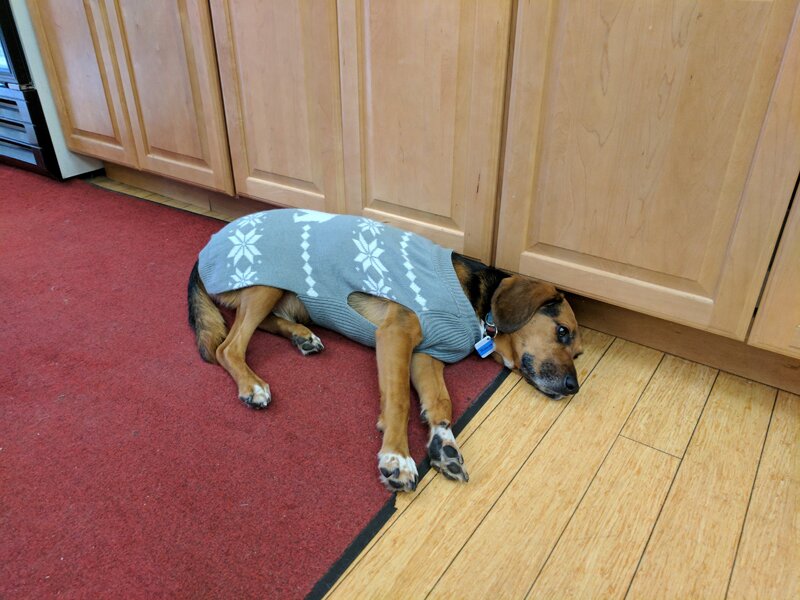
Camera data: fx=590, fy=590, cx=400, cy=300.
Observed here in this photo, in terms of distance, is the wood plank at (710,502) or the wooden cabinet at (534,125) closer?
the wood plank at (710,502)

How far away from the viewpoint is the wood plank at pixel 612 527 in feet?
4.04

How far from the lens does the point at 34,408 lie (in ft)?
5.47

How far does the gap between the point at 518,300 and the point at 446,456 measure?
565 millimetres

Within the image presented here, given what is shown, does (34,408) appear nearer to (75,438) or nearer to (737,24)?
(75,438)

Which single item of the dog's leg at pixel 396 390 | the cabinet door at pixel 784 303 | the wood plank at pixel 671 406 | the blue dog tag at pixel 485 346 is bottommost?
the wood plank at pixel 671 406

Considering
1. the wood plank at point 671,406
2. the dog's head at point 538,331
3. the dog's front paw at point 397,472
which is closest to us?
the dog's front paw at point 397,472

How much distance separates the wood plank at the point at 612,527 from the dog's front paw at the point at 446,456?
0.28 m

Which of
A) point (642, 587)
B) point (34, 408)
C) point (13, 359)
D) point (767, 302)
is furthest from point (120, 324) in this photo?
point (767, 302)

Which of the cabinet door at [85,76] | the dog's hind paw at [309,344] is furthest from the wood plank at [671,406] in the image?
the cabinet door at [85,76]

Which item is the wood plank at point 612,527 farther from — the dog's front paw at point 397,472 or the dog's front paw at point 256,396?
the dog's front paw at point 256,396

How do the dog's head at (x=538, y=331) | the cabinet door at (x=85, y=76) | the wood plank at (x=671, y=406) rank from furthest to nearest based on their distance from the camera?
1. the cabinet door at (x=85, y=76)
2. the dog's head at (x=538, y=331)
3. the wood plank at (x=671, y=406)

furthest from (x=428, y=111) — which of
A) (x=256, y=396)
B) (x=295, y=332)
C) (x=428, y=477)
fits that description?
(x=428, y=477)

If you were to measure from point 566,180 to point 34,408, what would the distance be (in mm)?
1695

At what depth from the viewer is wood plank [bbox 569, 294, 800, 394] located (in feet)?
6.03
